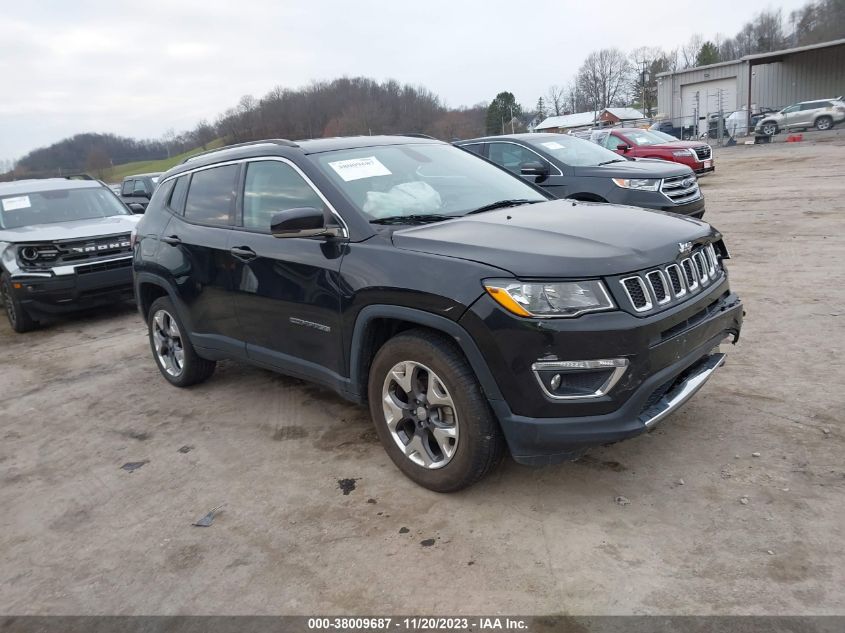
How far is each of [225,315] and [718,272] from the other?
3157 mm

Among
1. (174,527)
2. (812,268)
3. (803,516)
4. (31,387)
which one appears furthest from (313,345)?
(812,268)

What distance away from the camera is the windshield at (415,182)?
3775 mm

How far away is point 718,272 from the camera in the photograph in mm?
3688

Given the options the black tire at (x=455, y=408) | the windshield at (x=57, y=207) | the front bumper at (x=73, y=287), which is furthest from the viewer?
the windshield at (x=57, y=207)

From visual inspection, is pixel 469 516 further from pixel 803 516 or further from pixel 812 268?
pixel 812 268

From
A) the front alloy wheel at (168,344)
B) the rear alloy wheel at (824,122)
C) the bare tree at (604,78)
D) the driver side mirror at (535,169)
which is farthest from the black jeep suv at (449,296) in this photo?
the bare tree at (604,78)

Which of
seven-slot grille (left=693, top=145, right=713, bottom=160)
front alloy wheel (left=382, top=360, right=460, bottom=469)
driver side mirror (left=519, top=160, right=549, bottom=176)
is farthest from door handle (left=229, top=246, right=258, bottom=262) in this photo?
seven-slot grille (left=693, top=145, right=713, bottom=160)

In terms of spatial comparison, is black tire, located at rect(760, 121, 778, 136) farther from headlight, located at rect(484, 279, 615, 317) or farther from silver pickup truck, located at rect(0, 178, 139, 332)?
headlight, located at rect(484, 279, 615, 317)

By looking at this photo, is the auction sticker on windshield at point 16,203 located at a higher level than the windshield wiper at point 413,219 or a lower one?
higher

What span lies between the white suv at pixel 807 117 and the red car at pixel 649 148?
60.3 ft

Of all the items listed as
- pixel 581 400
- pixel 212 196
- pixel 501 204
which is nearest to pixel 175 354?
pixel 212 196

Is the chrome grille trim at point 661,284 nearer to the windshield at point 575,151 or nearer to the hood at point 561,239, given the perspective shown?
the hood at point 561,239

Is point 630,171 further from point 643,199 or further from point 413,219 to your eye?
point 413,219

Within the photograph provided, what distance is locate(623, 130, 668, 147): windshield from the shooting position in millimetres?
17462
